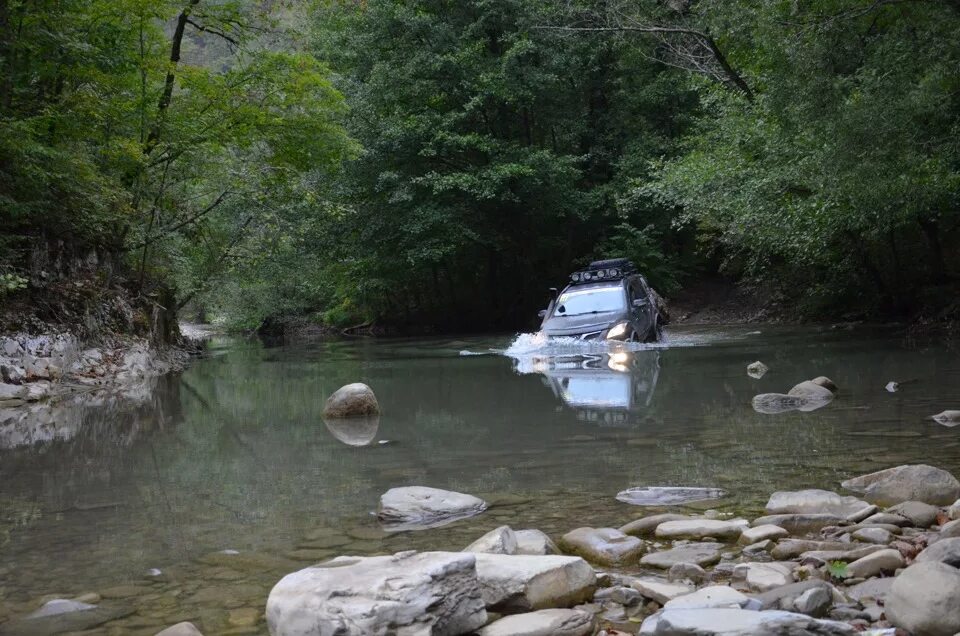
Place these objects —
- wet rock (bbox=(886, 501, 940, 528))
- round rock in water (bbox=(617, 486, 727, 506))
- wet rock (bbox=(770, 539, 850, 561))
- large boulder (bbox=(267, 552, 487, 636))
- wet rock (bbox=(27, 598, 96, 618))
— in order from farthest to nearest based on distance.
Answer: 1. round rock in water (bbox=(617, 486, 727, 506))
2. wet rock (bbox=(886, 501, 940, 528))
3. wet rock (bbox=(770, 539, 850, 561))
4. wet rock (bbox=(27, 598, 96, 618))
5. large boulder (bbox=(267, 552, 487, 636))

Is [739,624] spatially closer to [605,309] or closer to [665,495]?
[665,495]

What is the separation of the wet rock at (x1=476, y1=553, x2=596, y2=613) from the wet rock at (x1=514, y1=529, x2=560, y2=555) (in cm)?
54

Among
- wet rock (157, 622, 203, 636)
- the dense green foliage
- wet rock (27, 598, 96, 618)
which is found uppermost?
the dense green foliage

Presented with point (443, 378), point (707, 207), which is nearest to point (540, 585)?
point (443, 378)

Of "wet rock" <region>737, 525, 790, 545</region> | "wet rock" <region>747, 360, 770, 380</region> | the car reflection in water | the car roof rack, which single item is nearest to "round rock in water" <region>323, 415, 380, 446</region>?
the car reflection in water

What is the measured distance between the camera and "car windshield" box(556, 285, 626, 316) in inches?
721

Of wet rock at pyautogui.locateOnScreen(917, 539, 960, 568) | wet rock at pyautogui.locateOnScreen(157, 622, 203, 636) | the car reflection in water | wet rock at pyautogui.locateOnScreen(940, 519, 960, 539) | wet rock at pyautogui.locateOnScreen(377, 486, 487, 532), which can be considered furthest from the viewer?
the car reflection in water

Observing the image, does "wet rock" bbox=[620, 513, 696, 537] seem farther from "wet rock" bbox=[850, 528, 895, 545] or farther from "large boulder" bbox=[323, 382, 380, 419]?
"large boulder" bbox=[323, 382, 380, 419]

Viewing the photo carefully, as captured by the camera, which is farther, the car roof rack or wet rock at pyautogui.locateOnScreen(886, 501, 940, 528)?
the car roof rack

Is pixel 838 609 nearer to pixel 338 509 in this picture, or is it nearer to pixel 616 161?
pixel 338 509

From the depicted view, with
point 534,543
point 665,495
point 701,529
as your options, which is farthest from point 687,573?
point 665,495

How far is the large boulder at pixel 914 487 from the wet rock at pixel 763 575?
5.17 ft

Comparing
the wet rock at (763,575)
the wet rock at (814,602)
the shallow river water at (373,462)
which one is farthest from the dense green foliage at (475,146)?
the wet rock at (814,602)

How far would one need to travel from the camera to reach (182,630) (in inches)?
136
